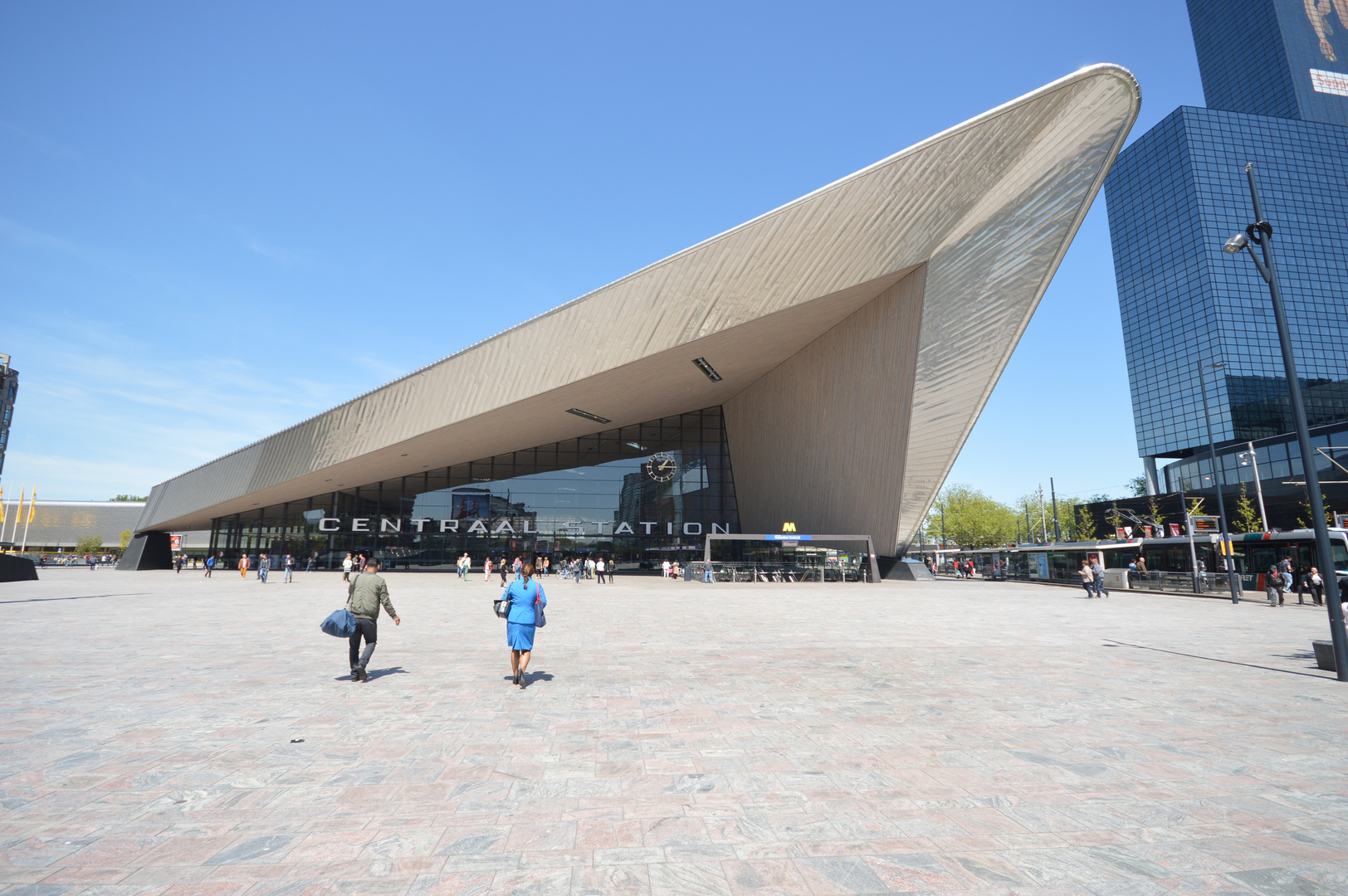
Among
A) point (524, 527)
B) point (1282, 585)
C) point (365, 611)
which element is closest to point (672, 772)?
point (365, 611)

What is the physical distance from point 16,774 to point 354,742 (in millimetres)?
1814

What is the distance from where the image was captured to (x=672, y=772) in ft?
13.1

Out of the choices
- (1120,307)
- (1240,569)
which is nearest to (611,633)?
(1240,569)

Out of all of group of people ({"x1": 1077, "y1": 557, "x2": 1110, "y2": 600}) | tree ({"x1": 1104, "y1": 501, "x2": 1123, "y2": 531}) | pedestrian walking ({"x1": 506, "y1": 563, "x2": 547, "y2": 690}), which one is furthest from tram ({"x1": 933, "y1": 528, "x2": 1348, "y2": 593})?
tree ({"x1": 1104, "y1": 501, "x2": 1123, "y2": 531})

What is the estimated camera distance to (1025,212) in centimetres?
1642

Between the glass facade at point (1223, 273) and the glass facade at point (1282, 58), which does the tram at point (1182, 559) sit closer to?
the glass facade at point (1223, 273)

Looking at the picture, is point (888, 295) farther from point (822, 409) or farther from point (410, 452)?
point (410, 452)

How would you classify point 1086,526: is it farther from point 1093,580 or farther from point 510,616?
point 510,616

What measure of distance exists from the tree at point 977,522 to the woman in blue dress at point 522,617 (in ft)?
214

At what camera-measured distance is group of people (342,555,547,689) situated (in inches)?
259

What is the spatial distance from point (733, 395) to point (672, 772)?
2955 cm

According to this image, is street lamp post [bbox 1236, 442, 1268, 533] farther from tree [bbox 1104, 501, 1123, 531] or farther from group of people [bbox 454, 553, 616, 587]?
group of people [bbox 454, 553, 616, 587]

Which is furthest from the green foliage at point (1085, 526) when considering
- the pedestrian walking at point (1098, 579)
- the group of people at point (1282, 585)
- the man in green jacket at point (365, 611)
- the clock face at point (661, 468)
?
the man in green jacket at point (365, 611)

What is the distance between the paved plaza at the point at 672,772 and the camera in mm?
2748
